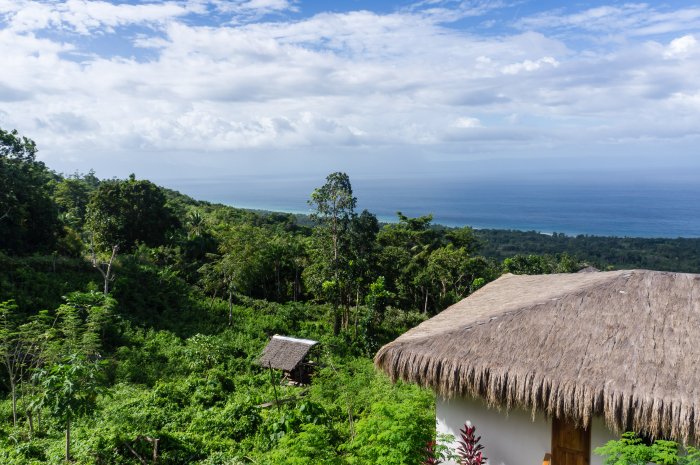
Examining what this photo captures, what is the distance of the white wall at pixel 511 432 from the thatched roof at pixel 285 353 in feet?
30.0

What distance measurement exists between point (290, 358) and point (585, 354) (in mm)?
10494

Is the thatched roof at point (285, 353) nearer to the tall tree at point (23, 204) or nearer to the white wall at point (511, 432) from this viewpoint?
the white wall at point (511, 432)

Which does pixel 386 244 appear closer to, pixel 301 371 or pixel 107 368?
pixel 301 371

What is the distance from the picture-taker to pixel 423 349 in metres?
5.36

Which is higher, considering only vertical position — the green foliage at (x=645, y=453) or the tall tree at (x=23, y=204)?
the tall tree at (x=23, y=204)

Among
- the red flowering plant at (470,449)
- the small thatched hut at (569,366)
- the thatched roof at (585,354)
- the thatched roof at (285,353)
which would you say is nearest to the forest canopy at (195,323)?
the thatched roof at (285,353)

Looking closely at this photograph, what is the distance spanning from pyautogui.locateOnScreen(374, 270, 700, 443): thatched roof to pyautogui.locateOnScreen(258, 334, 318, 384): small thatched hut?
8.72m

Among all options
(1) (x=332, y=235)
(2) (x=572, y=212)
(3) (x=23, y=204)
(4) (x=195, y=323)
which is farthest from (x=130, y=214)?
(2) (x=572, y=212)

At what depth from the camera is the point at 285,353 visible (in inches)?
568

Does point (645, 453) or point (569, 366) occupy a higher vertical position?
point (569, 366)

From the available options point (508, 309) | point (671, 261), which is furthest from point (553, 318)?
point (671, 261)

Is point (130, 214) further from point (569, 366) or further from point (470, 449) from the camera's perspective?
point (569, 366)

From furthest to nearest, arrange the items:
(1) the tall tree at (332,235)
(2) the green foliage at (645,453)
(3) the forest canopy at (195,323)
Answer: (1) the tall tree at (332,235)
(3) the forest canopy at (195,323)
(2) the green foliage at (645,453)

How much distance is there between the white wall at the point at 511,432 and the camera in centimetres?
492
